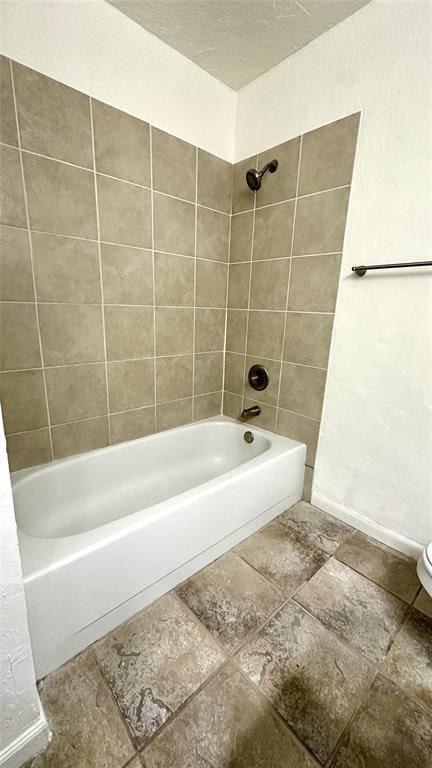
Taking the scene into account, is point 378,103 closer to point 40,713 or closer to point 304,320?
point 304,320

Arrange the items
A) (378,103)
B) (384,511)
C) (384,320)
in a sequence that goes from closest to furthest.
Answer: (378,103) → (384,320) → (384,511)

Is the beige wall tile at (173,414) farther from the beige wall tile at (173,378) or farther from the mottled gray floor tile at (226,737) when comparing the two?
the mottled gray floor tile at (226,737)

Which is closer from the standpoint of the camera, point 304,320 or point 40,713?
point 40,713

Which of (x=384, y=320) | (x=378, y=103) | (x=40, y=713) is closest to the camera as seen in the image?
(x=40, y=713)

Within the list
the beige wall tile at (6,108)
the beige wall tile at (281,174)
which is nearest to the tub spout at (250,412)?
the beige wall tile at (281,174)

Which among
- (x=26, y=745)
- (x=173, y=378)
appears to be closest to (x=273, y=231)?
(x=173, y=378)

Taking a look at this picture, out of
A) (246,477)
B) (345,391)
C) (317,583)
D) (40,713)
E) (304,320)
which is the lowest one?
(317,583)

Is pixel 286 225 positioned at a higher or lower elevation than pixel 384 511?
higher

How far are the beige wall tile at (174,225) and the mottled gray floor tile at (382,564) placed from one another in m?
1.72

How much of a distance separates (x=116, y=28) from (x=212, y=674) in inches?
93.9

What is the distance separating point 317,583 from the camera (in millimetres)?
1201

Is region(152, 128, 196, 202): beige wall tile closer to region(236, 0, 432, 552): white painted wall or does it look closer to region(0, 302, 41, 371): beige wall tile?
region(236, 0, 432, 552): white painted wall

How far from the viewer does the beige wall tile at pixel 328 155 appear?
127cm

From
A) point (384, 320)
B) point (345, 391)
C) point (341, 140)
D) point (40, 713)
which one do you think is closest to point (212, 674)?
point (40, 713)
